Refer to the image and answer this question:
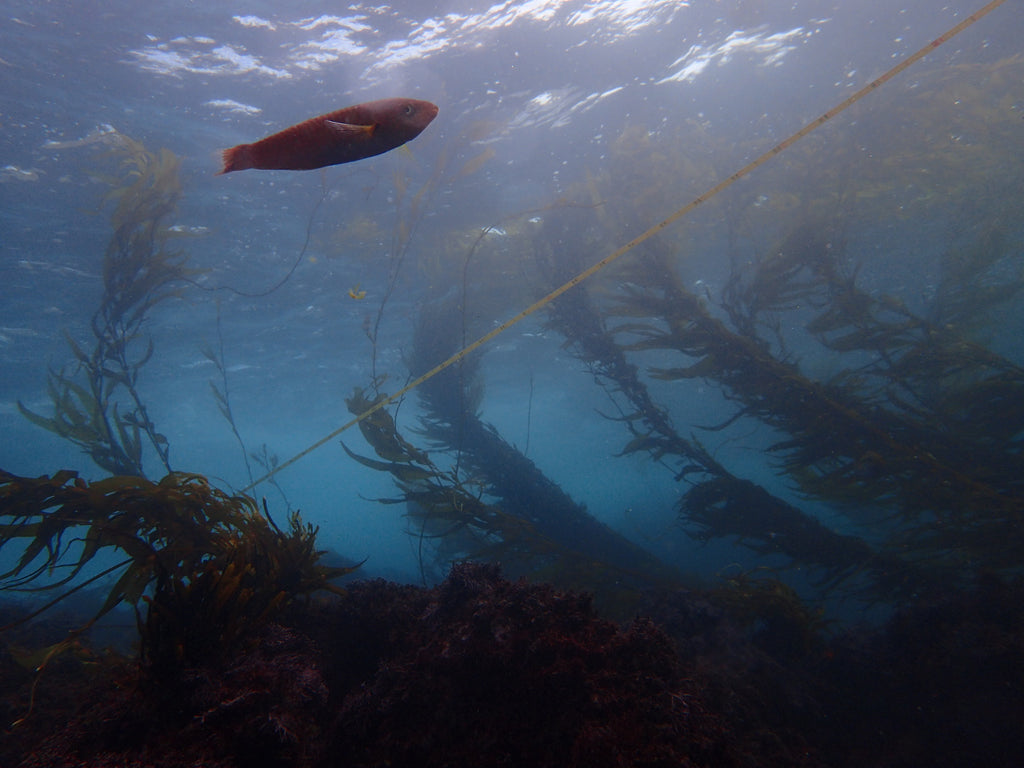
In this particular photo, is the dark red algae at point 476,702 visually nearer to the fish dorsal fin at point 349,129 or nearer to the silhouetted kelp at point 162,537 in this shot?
the silhouetted kelp at point 162,537

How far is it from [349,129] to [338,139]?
56 millimetres

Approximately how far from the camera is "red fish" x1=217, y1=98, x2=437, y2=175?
151cm

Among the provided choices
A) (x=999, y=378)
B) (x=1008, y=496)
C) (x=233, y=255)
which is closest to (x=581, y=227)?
(x=999, y=378)

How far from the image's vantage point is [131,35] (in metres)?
7.45

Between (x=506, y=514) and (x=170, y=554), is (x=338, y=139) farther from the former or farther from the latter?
(x=506, y=514)

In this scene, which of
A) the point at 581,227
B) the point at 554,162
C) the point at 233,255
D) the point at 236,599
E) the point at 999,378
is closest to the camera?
the point at 236,599

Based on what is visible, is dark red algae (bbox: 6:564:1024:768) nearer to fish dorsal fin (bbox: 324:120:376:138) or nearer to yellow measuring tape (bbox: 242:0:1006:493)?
yellow measuring tape (bbox: 242:0:1006:493)

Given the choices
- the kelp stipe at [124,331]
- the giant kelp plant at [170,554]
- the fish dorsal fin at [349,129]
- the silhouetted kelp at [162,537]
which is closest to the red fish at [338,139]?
the fish dorsal fin at [349,129]

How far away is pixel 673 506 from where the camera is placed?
301 inches

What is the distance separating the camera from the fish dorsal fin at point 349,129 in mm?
1498

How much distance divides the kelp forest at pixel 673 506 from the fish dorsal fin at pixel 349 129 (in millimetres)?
2161

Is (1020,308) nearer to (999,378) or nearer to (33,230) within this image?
(999,378)

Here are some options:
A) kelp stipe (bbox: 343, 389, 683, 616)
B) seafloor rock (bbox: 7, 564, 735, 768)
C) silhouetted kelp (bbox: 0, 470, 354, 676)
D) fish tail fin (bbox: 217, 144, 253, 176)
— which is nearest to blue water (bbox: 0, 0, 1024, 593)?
kelp stipe (bbox: 343, 389, 683, 616)

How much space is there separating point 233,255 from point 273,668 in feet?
51.9
